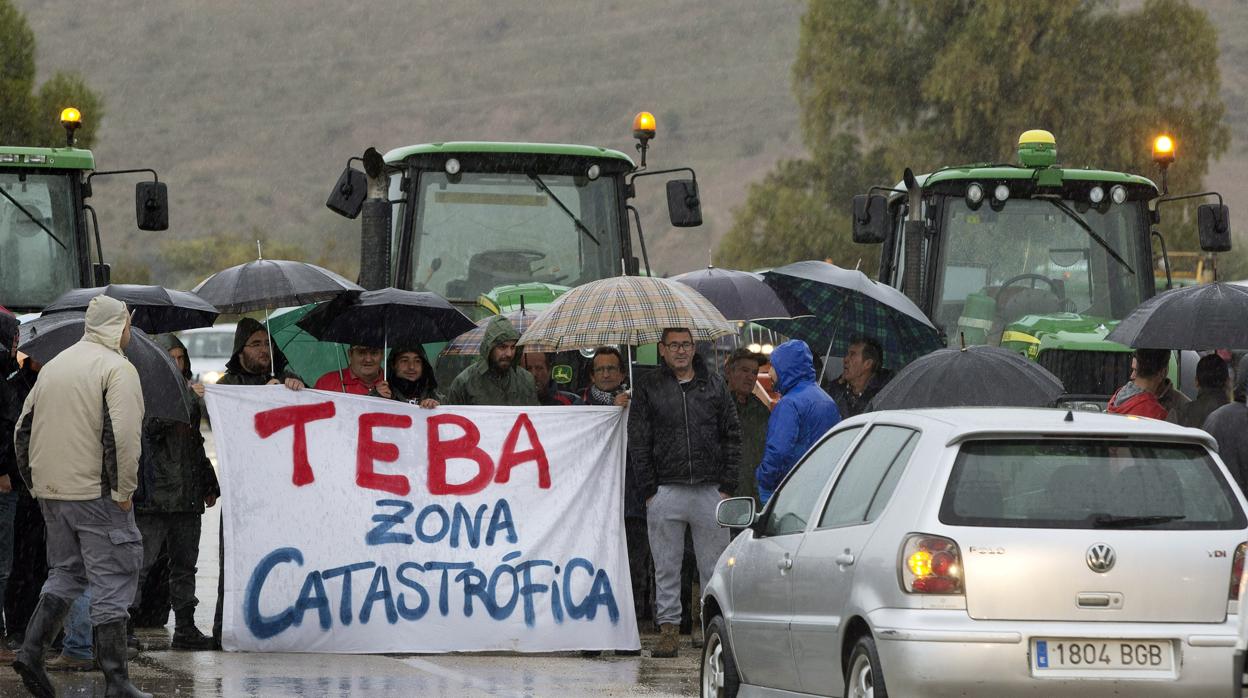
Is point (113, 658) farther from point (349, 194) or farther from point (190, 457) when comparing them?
point (349, 194)

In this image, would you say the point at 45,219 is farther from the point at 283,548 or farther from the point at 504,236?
the point at 283,548

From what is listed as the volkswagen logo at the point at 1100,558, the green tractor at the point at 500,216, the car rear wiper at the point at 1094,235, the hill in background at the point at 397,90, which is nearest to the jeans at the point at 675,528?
the green tractor at the point at 500,216

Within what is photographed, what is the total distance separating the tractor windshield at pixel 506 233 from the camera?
1647 cm

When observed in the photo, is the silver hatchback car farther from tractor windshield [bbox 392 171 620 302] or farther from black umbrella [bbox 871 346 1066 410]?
tractor windshield [bbox 392 171 620 302]

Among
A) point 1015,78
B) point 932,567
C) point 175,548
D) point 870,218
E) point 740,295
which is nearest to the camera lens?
point 932,567

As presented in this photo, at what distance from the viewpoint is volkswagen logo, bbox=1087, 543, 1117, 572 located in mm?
7207

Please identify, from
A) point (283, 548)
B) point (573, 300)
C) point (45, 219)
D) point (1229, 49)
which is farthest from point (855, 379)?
point (1229, 49)

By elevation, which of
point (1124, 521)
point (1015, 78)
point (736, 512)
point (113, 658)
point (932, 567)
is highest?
point (1015, 78)

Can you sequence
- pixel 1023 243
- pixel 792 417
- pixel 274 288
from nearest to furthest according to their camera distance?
pixel 792 417 → pixel 274 288 → pixel 1023 243

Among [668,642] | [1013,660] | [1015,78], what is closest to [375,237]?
[668,642]

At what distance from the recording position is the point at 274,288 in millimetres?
13312

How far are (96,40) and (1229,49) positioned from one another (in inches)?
2962

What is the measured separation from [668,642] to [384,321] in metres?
3.11

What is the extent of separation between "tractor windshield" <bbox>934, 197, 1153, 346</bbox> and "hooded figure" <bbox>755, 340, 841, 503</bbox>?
474cm
